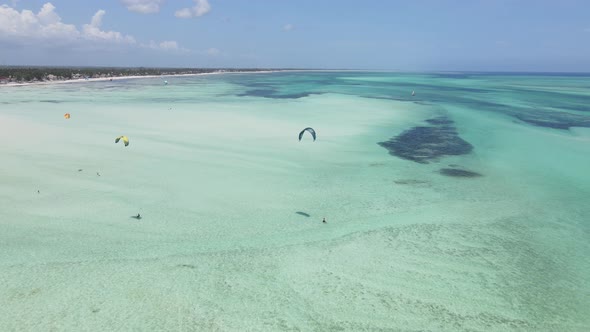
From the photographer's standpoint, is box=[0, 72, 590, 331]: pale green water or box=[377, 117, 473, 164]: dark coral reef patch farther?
box=[377, 117, 473, 164]: dark coral reef patch

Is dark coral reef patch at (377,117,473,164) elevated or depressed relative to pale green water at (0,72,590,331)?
elevated

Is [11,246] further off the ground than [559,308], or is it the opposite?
[11,246]

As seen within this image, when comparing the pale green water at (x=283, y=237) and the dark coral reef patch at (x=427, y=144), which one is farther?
the dark coral reef patch at (x=427, y=144)

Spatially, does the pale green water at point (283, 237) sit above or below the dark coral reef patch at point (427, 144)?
below

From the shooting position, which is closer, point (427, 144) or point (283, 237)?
point (283, 237)

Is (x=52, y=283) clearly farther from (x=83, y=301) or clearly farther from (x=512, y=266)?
(x=512, y=266)

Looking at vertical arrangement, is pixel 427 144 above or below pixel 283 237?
above

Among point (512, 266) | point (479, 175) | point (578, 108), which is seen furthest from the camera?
point (578, 108)

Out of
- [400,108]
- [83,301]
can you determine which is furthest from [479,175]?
[400,108]
